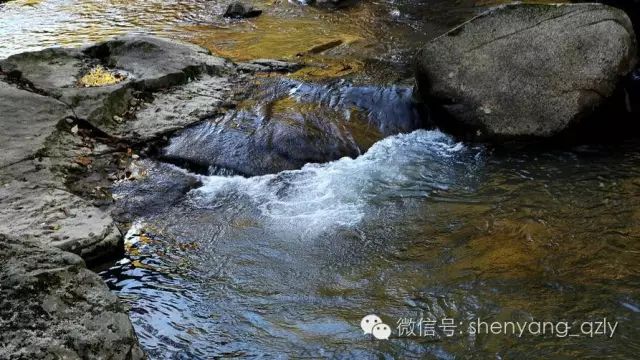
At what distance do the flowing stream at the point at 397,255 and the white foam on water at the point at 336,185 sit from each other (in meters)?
0.03

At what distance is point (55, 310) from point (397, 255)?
3692mm

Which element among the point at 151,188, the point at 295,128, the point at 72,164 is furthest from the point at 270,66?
the point at 72,164

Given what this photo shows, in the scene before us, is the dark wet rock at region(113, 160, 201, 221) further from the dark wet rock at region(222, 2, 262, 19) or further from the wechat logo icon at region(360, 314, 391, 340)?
the dark wet rock at region(222, 2, 262, 19)

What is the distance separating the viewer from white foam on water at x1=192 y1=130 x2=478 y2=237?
7230 mm

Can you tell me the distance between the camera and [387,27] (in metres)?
14.8

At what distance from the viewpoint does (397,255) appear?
6320 mm

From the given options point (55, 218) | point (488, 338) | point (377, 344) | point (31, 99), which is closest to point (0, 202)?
point (55, 218)

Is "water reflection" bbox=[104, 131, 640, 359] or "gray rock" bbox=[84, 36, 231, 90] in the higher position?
"gray rock" bbox=[84, 36, 231, 90]

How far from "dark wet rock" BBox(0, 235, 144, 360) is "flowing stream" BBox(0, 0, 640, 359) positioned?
113 centimetres

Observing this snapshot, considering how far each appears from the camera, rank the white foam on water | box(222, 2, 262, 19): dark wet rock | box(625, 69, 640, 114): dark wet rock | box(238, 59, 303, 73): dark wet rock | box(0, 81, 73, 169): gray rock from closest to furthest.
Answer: the white foam on water
box(0, 81, 73, 169): gray rock
box(625, 69, 640, 114): dark wet rock
box(238, 59, 303, 73): dark wet rock
box(222, 2, 262, 19): dark wet rock

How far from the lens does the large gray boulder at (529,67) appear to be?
8695mm

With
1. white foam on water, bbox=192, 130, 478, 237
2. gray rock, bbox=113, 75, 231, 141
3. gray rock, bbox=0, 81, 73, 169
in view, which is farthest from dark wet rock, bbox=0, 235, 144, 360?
gray rock, bbox=113, 75, 231, 141

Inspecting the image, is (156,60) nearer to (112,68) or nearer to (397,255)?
(112,68)

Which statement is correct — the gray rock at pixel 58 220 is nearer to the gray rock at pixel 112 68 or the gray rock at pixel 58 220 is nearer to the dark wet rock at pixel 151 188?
the dark wet rock at pixel 151 188
